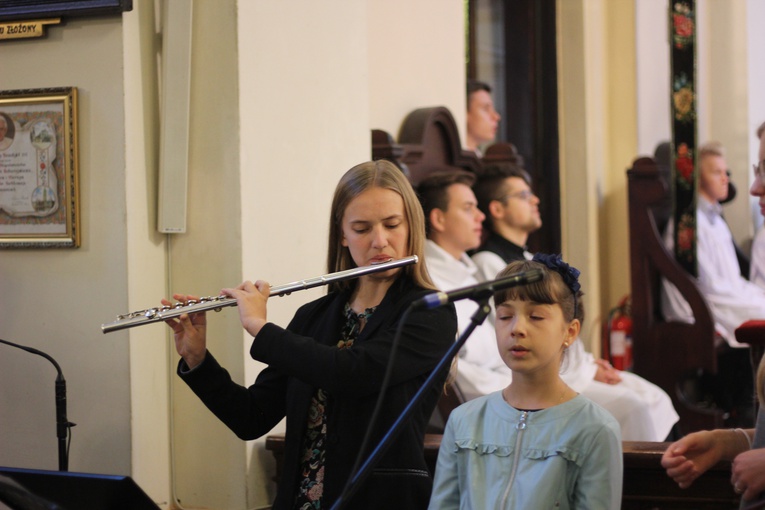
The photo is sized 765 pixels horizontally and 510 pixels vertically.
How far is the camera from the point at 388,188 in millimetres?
2520

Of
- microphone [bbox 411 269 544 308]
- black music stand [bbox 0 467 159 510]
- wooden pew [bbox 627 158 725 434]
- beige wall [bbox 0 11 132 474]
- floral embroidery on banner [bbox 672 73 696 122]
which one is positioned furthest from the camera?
floral embroidery on banner [bbox 672 73 696 122]

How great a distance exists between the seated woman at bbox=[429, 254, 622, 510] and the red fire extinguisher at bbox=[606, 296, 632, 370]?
4863mm

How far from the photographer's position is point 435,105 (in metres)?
5.52

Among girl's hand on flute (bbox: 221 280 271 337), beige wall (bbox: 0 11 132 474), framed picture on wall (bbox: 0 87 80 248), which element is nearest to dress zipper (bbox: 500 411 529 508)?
girl's hand on flute (bbox: 221 280 271 337)

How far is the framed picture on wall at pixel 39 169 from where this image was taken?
3.10 m

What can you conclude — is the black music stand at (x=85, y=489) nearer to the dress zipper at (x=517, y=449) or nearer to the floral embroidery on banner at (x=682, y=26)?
the dress zipper at (x=517, y=449)

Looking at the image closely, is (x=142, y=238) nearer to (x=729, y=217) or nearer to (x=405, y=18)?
(x=405, y=18)

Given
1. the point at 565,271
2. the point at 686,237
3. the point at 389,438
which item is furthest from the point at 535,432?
the point at 686,237

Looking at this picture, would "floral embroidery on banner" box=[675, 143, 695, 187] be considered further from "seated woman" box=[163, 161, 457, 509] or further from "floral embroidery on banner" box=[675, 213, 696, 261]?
"seated woman" box=[163, 161, 457, 509]

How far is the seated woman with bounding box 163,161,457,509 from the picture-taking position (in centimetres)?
237

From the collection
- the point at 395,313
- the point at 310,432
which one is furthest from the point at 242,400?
the point at 395,313

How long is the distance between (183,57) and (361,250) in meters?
1.04

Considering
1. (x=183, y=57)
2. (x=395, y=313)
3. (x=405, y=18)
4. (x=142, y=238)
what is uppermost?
(x=405, y=18)

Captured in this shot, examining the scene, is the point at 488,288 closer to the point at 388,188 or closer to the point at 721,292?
the point at 388,188
